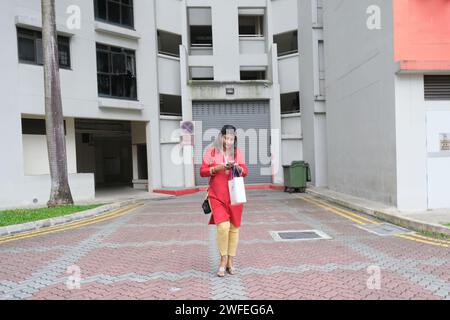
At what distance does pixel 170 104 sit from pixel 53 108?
11310 millimetres

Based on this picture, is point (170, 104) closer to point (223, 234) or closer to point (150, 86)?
point (150, 86)

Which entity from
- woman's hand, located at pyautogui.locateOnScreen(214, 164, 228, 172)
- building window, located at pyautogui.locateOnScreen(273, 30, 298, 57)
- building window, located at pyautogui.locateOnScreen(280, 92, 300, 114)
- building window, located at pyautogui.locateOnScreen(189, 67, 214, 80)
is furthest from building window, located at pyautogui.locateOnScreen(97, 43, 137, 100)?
woman's hand, located at pyautogui.locateOnScreen(214, 164, 228, 172)

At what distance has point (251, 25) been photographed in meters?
24.7

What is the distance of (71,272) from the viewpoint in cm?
543

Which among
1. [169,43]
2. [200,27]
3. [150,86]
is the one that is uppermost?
[200,27]

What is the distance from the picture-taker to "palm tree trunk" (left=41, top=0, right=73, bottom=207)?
12055mm

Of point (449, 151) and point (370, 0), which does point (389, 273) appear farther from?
Answer: point (370, 0)

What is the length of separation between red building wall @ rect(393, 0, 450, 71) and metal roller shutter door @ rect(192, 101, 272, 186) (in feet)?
39.9

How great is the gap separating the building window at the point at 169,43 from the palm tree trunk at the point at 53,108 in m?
10.3

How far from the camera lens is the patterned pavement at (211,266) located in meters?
4.53

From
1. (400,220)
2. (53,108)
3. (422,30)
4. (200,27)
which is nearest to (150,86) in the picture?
(200,27)

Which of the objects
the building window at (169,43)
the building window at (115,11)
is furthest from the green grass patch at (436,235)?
the building window at (169,43)

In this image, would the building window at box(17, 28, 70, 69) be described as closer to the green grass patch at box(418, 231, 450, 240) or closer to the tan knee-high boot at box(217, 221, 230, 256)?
the tan knee-high boot at box(217, 221, 230, 256)
